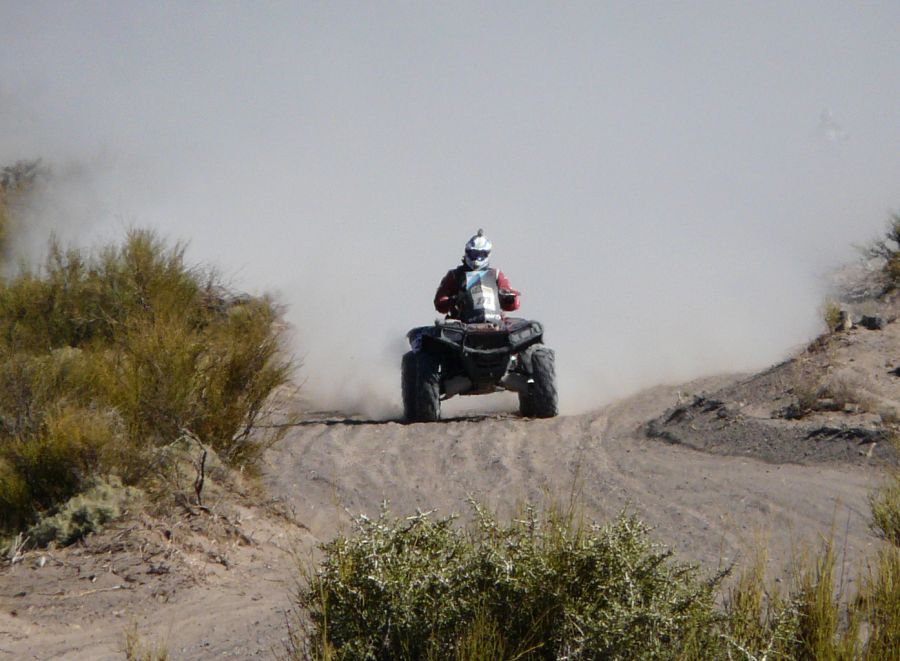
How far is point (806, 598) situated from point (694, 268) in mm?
24650

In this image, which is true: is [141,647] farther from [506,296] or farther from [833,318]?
[833,318]

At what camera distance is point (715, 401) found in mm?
12500

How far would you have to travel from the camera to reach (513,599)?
412 centimetres

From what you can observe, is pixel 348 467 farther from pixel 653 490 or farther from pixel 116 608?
pixel 116 608

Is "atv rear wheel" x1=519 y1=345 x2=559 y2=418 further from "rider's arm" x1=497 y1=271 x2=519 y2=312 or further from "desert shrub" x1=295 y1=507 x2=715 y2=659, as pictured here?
"desert shrub" x1=295 y1=507 x2=715 y2=659

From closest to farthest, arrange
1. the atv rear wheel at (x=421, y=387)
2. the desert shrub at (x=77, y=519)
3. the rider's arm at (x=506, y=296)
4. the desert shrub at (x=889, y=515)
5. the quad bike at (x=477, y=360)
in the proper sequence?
the desert shrub at (x=889, y=515), the desert shrub at (x=77, y=519), the quad bike at (x=477, y=360), the atv rear wheel at (x=421, y=387), the rider's arm at (x=506, y=296)

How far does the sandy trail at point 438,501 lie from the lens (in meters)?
6.04

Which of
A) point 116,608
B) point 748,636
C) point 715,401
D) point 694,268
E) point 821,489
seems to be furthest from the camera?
point 694,268

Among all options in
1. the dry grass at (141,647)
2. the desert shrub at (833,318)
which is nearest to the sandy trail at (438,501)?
the dry grass at (141,647)

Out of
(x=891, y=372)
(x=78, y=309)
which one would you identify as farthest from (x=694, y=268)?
(x=78, y=309)

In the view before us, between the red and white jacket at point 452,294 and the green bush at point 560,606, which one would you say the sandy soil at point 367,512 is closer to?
the green bush at point 560,606

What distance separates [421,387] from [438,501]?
12.8ft

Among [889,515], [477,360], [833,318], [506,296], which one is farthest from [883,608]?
[833,318]

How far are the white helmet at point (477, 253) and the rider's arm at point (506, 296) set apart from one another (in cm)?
33
